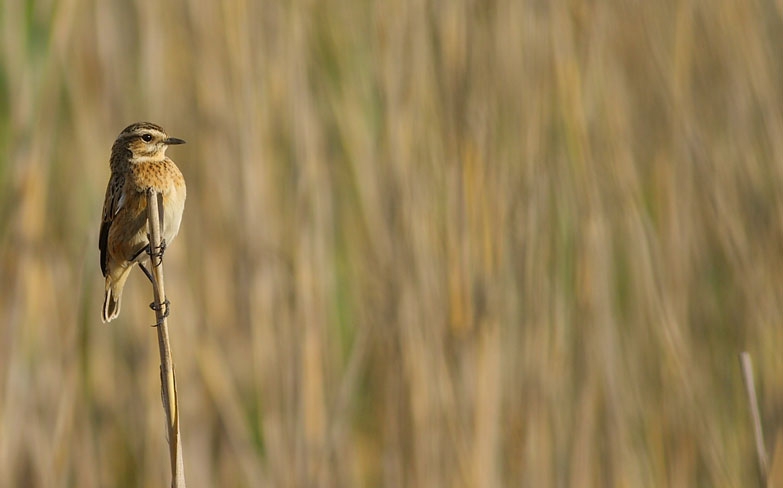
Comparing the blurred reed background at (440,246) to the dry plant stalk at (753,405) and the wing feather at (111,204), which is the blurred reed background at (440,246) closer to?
the wing feather at (111,204)

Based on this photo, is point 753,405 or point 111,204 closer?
point 753,405

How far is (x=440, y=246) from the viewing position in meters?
2.04

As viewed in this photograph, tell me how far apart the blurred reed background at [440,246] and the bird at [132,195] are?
0.09 meters

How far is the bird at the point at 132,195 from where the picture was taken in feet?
5.81

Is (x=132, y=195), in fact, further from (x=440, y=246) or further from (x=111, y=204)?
(x=440, y=246)

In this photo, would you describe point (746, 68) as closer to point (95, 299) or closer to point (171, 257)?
point (171, 257)

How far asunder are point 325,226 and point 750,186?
3.02ft

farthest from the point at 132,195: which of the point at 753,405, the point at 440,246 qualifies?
the point at 753,405

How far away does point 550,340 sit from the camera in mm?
2074

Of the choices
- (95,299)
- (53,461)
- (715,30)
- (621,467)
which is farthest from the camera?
(95,299)

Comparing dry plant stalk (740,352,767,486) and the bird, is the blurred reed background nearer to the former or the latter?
the bird

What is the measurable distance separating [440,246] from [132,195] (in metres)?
0.62

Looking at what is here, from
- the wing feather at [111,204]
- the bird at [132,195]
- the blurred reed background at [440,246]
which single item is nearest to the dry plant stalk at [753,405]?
the blurred reed background at [440,246]

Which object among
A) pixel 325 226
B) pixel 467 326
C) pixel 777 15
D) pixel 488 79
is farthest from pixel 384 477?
pixel 777 15
